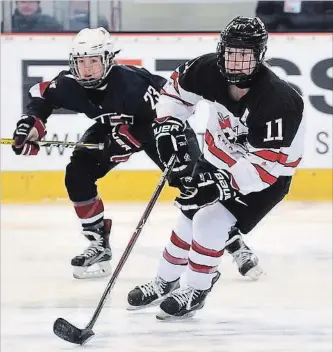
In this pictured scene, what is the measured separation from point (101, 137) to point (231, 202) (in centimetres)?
82

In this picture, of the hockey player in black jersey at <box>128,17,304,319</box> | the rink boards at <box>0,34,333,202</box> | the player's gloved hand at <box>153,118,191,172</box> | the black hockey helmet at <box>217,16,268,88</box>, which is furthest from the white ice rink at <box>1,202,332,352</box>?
the black hockey helmet at <box>217,16,268,88</box>

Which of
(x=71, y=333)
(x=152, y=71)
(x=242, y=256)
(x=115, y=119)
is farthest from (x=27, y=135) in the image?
(x=152, y=71)

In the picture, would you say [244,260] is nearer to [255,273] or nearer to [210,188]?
[255,273]

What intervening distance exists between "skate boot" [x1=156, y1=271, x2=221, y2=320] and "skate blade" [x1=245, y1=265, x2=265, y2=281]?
58 cm

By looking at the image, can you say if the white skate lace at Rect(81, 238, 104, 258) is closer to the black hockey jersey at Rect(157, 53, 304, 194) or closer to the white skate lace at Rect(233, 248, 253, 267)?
the white skate lace at Rect(233, 248, 253, 267)

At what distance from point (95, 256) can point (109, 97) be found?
23.3 inches

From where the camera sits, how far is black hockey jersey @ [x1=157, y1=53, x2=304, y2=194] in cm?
261

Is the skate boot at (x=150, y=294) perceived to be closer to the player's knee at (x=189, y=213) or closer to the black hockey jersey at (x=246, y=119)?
the player's knee at (x=189, y=213)

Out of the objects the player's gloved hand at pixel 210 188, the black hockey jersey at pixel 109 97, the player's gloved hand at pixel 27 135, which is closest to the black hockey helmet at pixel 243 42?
the player's gloved hand at pixel 210 188

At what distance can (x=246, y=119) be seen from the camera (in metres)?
2.69

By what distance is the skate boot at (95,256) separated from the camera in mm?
3518

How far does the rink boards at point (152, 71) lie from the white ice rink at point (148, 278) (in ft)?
0.92

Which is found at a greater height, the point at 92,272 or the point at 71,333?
the point at 71,333

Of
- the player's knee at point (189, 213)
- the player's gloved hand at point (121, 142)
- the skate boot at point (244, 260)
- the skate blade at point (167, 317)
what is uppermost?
the player's gloved hand at point (121, 142)
